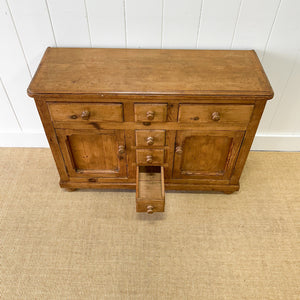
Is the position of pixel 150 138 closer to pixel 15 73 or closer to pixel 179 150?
pixel 179 150

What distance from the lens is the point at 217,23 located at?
4.68ft

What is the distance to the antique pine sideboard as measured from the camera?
1.26 metres

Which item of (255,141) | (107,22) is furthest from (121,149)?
(255,141)

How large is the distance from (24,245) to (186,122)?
1.03 metres

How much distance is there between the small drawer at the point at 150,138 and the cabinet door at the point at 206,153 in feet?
0.26

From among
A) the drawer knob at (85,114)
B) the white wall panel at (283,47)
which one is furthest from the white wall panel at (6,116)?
the white wall panel at (283,47)

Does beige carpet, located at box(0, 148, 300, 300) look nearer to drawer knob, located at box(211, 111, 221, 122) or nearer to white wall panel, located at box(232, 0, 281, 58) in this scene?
drawer knob, located at box(211, 111, 221, 122)

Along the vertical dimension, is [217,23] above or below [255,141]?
above

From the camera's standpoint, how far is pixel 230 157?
152 centimetres

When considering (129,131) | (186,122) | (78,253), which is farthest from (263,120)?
(78,253)

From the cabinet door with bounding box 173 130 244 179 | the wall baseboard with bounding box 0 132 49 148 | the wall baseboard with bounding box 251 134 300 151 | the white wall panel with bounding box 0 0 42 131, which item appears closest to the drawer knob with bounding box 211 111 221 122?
the cabinet door with bounding box 173 130 244 179

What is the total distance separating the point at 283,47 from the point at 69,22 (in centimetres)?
108

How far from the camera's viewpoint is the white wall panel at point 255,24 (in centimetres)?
137

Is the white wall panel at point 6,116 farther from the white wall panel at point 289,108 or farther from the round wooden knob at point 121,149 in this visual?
the white wall panel at point 289,108
